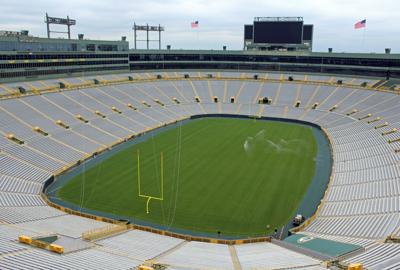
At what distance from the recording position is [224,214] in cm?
3384

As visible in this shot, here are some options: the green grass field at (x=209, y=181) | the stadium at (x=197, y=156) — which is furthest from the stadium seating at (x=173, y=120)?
the green grass field at (x=209, y=181)

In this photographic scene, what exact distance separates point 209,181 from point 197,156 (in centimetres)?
976

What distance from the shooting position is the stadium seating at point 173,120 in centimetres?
2197

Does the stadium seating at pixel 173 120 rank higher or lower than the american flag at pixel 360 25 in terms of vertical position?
lower

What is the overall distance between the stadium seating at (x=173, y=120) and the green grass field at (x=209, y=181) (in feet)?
12.4

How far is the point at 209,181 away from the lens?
1641 inches

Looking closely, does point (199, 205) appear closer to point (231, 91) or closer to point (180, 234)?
point (180, 234)

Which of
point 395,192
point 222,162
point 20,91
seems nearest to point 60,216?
point 222,162

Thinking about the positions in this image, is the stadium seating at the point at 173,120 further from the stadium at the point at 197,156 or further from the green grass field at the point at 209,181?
the green grass field at the point at 209,181

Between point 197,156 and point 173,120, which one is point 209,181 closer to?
point 197,156

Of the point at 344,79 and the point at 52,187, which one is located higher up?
the point at 344,79

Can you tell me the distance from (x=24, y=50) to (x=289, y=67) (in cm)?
6184

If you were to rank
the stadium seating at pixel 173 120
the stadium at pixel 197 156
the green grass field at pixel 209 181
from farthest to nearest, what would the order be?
1. the green grass field at pixel 209 181
2. the stadium at pixel 197 156
3. the stadium seating at pixel 173 120

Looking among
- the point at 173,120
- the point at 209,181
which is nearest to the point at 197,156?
the point at 209,181
